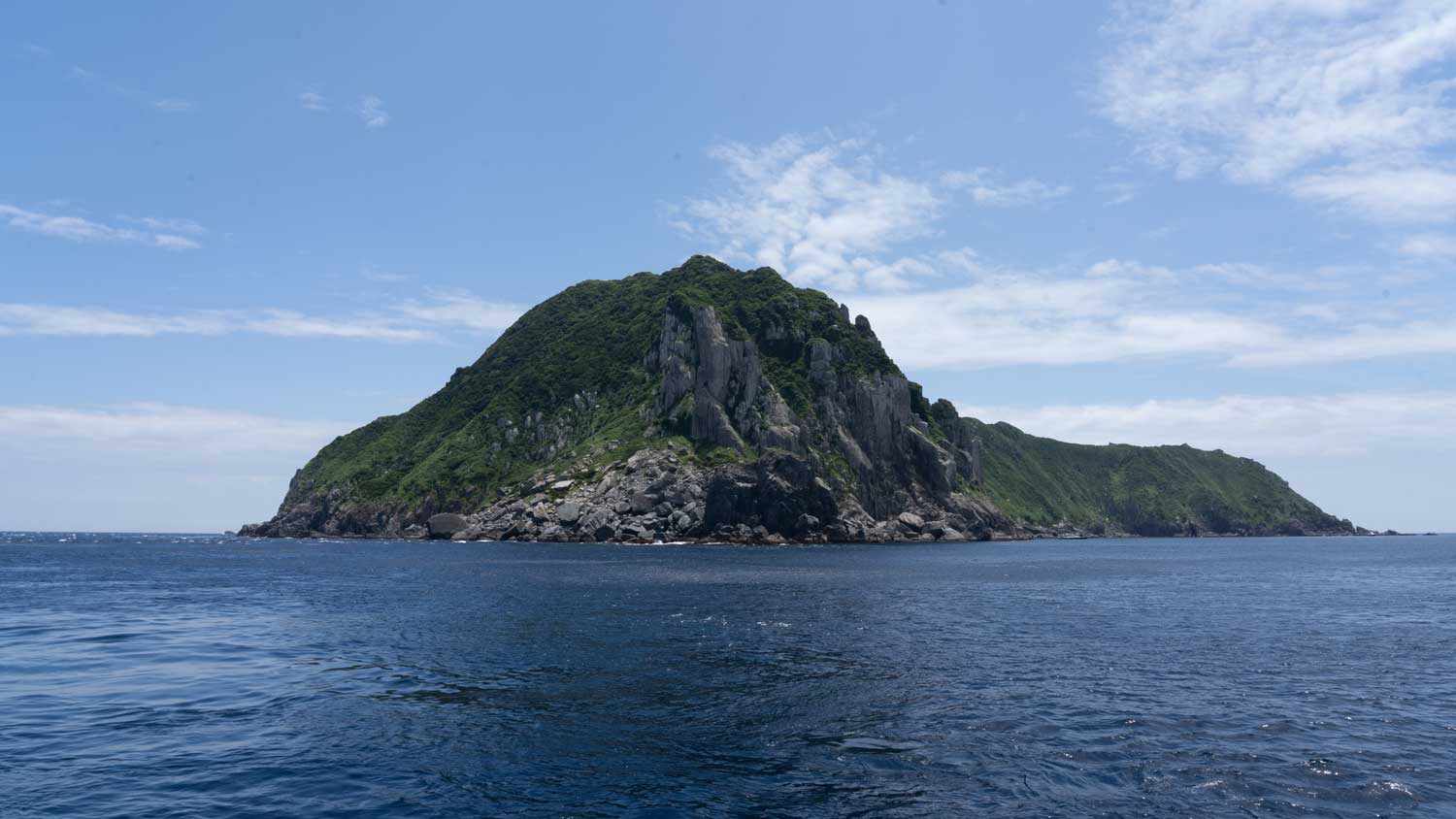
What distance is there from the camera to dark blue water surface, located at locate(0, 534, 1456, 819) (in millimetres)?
24031

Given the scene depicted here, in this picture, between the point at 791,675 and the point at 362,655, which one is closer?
the point at 791,675

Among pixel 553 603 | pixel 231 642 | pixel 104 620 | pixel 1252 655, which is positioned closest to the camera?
pixel 1252 655

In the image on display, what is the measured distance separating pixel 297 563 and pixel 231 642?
8762cm

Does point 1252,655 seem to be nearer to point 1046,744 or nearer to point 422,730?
point 1046,744

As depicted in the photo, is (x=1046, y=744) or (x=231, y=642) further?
(x=231, y=642)

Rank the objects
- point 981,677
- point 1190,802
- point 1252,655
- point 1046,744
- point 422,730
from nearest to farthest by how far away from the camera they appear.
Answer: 1. point 1190,802
2. point 1046,744
3. point 422,730
4. point 981,677
5. point 1252,655

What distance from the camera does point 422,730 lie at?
31125mm

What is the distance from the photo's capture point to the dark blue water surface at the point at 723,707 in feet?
78.8

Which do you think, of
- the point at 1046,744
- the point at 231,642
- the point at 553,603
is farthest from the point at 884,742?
the point at 553,603

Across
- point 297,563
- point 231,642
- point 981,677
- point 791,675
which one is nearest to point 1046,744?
point 981,677

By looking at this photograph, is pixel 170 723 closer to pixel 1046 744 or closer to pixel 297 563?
pixel 1046 744

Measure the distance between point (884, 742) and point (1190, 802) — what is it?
9.85 metres

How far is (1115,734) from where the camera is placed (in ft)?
99.1

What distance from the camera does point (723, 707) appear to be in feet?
115
